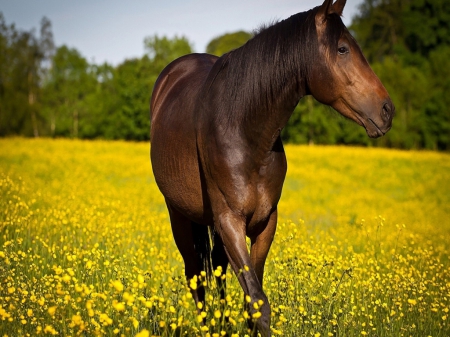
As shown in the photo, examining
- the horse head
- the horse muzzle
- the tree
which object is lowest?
the horse muzzle

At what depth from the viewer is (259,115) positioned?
3805 millimetres

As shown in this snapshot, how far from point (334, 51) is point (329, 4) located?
308 mm

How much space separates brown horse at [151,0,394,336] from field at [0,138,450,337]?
1.71ft

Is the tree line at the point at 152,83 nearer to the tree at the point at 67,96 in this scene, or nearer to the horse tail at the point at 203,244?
the tree at the point at 67,96

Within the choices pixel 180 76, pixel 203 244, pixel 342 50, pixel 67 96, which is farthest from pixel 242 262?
pixel 67 96

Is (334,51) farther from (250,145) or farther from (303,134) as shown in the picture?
(303,134)

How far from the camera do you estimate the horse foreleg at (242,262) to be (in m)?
3.53

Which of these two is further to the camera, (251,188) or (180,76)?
(180,76)

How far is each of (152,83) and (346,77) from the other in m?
41.8

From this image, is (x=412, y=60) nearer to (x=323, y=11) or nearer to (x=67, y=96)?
(x=67, y=96)

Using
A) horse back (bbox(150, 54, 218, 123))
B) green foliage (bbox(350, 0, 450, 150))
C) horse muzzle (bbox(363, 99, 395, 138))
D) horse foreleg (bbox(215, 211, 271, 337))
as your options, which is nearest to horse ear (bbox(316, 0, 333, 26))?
horse muzzle (bbox(363, 99, 395, 138))

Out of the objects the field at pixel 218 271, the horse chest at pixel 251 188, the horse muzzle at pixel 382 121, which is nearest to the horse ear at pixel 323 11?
the horse muzzle at pixel 382 121

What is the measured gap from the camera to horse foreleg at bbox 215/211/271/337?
3.53 m

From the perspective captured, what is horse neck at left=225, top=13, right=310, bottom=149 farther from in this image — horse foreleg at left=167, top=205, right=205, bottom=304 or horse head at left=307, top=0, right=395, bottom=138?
horse foreleg at left=167, top=205, right=205, bottom=304
